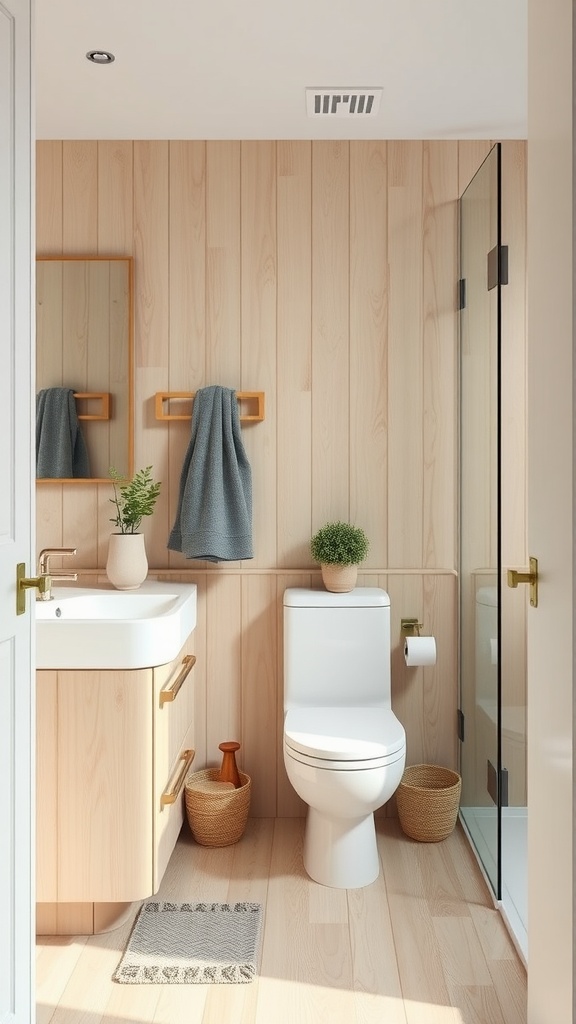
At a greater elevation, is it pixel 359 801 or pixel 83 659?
pixel 83 659

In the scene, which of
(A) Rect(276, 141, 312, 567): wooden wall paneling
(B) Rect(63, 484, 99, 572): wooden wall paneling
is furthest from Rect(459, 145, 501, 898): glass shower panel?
(B) Rect(63, 484, 99, 572): wooden wall paneling

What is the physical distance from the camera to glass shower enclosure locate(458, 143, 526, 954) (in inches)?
87.4

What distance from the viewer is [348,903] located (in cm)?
228

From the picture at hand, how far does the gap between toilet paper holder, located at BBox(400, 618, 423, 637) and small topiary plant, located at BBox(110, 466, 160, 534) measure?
964 mm

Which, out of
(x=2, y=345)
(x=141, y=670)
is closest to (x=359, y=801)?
(x=141, y=670)

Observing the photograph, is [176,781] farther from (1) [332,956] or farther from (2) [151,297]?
(2) [151,297]

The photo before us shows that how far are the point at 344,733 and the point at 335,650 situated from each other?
378mm

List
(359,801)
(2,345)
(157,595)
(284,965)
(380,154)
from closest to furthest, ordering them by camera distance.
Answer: (2,345) < (284,965) < (359,801) < (157,595) < (380,154)

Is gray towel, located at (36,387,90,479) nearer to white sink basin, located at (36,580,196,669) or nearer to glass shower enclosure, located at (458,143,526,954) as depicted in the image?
white sink basin, located at (36,580,196,669)

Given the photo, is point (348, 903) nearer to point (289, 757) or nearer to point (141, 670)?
point (289, 757)

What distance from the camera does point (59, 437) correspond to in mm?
2779

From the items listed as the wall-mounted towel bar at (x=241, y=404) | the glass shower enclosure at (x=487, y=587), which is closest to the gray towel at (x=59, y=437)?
the wall-mounted towel bar at (x=241, y=404)

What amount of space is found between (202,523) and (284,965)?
1.31m

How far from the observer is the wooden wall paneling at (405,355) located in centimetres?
281
